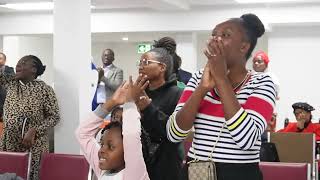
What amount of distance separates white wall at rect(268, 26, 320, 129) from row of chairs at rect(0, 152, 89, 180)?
8.22 m

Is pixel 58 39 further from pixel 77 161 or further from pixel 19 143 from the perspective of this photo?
pixel 77 161

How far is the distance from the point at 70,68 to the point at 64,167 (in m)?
2.18

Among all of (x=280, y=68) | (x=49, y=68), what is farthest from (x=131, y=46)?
(x=280, y=68)

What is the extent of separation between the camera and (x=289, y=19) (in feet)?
34.2

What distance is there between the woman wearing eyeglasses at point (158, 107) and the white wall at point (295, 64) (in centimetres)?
838

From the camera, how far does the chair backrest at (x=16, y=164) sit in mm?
3567

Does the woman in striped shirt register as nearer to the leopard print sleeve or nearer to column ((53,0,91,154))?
the leopard print sleeve

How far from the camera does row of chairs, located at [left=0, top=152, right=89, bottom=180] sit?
350 centimetres

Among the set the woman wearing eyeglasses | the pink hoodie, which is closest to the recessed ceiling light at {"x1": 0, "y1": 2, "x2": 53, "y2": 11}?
the woman wearing eyeglasses

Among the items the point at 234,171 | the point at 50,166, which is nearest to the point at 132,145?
the point at 234,171

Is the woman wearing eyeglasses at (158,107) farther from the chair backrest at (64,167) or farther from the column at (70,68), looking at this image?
the column at (70,68)

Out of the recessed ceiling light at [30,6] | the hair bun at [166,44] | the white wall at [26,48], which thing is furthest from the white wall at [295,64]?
the hair bun at [166,44]

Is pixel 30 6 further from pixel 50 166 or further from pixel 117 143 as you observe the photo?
pixel 117 143

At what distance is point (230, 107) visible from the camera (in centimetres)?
189
